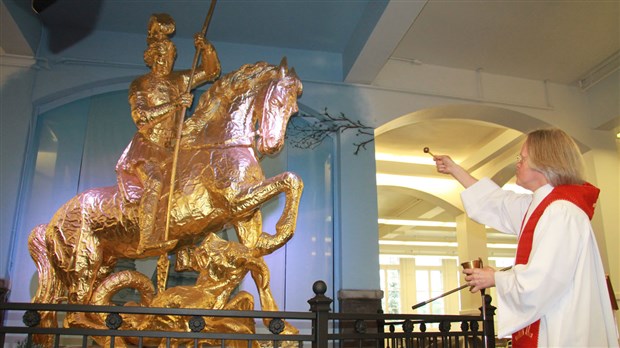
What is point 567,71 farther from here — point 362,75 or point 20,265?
point 20,265

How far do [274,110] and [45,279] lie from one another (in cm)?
186

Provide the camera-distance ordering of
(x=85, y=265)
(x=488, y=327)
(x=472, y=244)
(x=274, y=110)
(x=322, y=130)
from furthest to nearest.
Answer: (x=472, y=244) < (x=322, y=130) < (x=274, y=110) < (x=85, y=265) < (x=488, y=327)

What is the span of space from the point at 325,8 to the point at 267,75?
1096 mm

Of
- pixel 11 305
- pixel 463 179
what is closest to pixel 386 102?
pixel 463 179

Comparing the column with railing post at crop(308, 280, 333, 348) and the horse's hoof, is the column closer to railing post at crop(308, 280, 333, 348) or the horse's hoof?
the horse's hoof

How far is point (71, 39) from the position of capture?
179 inches

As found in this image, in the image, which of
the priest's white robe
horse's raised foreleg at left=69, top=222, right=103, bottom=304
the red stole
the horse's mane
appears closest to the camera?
the priest's white robe

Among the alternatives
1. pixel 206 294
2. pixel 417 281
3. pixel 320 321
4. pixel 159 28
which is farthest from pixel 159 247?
pixel 417 281

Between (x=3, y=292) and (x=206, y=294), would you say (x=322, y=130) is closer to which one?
(x=206, y=294)

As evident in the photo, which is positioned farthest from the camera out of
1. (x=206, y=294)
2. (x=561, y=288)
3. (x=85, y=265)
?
(x=85, y=265)

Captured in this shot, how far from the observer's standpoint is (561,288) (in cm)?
163

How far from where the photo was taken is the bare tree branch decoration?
4.77 meters

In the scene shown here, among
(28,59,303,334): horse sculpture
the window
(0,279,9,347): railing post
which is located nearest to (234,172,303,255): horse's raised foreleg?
(28,59,303,334): horse sculpture

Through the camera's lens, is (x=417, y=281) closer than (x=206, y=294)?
No
